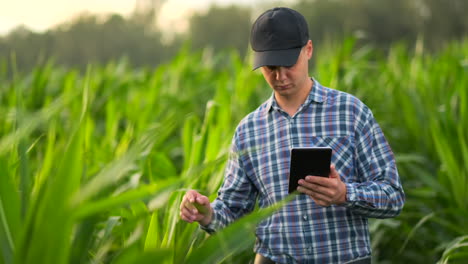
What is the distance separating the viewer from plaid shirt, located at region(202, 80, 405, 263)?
1.45 metres

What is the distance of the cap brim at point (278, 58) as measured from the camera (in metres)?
1.41

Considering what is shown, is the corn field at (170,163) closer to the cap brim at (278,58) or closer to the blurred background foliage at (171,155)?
the blurred background foliage at (171,155)

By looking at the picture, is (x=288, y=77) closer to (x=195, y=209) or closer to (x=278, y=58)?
(x=278, y=58)

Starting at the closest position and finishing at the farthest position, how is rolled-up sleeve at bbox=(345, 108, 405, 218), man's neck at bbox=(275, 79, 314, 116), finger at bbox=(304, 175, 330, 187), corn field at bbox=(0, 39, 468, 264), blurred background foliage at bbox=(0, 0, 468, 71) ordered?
A: corn field at bbox=(0, 39, 468, 264) < finger at bbox=(304, 175, 330, 187) < rolled-up sleeve at bbox=(345, 108, 405, 218) < man's neck at bbox=(275, 79, 314, 116) < blurred background foliage at bbox=(0, 0, 468, 71)

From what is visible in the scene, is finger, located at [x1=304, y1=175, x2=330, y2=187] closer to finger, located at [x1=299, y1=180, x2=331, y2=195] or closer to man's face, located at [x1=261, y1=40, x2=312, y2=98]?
finger, located at [x1=299, y1=180, x2=331, y2=195]

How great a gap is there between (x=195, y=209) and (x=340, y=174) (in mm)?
373

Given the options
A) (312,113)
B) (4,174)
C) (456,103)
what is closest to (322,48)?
(456,103)

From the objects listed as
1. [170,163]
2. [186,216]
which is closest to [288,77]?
[186,216]

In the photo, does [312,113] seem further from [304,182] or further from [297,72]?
[304,182]

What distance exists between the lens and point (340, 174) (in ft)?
4.82

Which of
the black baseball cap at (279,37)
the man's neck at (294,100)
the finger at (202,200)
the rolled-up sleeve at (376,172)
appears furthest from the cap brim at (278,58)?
the finger at (202,200)

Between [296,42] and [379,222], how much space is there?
986 mm

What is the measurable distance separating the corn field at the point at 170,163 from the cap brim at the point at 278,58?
260mm

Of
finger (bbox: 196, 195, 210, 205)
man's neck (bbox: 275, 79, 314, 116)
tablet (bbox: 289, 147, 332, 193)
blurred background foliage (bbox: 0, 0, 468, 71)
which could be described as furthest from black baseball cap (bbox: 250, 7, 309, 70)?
blurred background foliage (bbox: 0, 0, 468, 71)
